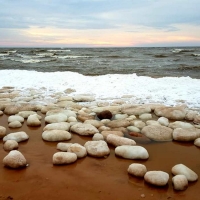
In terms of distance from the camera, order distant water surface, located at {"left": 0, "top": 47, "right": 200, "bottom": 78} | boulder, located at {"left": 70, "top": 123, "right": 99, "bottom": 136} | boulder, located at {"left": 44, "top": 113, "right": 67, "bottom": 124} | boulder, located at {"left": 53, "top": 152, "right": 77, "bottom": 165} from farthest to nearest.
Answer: distant water surface, located at {"left": 0, "top": 47, "right": 200, "bottom": 78}, boulder, located at {"left": 44, "top": 113, "right": 67, "bottom": 124}, boulder, located at {"left": 70, "top": 123, "right": 99, "bottom": 136}, boulder, located at {"left": 53, "top": 152, "right": 77, "bottom": 165}

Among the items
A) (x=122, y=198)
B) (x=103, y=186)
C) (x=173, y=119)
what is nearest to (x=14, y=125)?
(x=103, y=186)

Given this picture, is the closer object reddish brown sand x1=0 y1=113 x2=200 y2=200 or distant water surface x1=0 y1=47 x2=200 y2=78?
reddish brown sand x1=0 y1=113 x2=200 y2=200

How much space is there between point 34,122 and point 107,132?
3.67 feet

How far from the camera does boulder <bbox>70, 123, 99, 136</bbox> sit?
3.22m

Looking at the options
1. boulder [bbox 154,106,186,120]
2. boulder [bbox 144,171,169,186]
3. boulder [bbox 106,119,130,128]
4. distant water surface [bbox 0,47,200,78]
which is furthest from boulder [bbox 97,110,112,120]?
distant water surface [bbox 0,47,200,78]

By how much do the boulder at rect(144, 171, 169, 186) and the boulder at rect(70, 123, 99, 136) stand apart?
121 cm

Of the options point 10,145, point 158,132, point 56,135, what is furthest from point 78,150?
point 158,132

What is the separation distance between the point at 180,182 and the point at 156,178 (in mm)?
198

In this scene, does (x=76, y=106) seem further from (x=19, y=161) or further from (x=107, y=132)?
(x=19, y=161)

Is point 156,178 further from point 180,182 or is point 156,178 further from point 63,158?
point 63,158

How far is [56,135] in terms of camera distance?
3041mm

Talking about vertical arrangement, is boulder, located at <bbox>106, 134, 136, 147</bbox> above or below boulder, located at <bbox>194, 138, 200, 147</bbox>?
above

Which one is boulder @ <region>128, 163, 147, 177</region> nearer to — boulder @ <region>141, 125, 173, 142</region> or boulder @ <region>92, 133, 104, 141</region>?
boulder @ <region>92, 133, 104, 141</region>

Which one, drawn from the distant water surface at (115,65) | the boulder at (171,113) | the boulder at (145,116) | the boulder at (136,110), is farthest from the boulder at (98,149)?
the distant water surface at (115,65)
